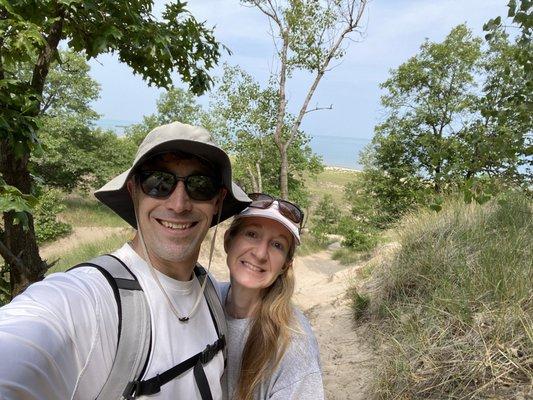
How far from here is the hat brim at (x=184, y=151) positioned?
143 cm

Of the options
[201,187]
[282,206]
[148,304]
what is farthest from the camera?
[282,206]

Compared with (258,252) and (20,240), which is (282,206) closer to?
(258,252)

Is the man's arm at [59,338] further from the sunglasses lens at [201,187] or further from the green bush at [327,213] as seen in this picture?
the green bush at [327,213]

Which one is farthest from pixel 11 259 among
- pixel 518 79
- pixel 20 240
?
pixel 518 79

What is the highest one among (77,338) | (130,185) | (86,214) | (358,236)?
(130,185)

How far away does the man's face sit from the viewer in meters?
1.45

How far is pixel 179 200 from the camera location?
146 cm

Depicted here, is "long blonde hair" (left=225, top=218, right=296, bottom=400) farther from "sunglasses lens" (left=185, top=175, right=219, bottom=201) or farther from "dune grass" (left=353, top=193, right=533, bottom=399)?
"dune grass" (left=353, top=193, right=533, bottom=399)

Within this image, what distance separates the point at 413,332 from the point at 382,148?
54.8 ft

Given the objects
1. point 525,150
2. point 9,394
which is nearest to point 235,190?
point 9,394

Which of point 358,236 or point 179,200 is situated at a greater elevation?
point 179,200

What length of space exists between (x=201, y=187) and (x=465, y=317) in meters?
2.58

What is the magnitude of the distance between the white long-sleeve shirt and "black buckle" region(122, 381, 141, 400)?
38mm

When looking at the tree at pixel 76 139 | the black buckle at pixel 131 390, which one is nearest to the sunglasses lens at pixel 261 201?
the black buckle at pixel 131 390
